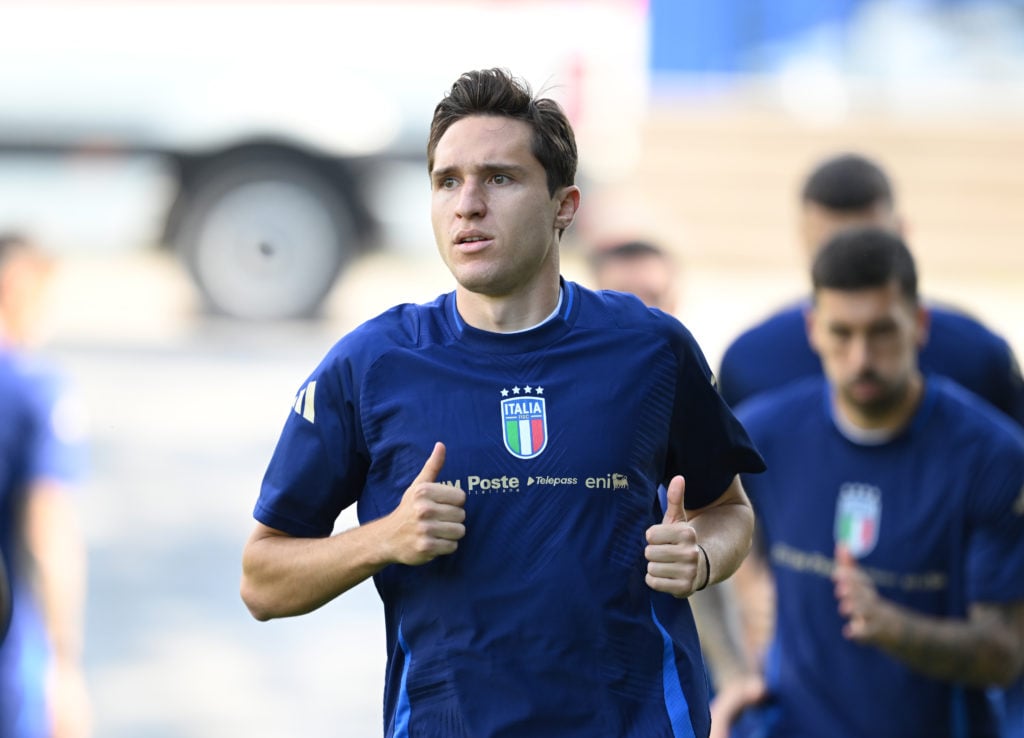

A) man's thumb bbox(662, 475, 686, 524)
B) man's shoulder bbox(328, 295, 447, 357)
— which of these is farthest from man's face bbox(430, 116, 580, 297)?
man's thumb bbox(662, 475, 686, 524)

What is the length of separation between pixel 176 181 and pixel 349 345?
392 inches

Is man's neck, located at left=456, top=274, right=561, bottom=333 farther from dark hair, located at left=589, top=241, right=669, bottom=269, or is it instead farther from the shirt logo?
dark hair, located at left=589, top=241, right=669, bottom=269

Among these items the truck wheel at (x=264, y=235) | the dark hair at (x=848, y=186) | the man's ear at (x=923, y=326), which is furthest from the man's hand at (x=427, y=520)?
the truck wheel at (x=264, y=235)

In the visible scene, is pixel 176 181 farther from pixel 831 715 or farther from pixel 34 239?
pixel 831 715

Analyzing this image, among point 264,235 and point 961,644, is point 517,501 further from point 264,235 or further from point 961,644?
point 264,235

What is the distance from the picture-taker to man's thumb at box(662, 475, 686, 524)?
10.7 feet

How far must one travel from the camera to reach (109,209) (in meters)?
12.7

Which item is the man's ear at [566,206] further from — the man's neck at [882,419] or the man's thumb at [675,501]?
the man's neck at [882,419]

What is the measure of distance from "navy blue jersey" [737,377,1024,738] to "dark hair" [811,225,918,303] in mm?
303

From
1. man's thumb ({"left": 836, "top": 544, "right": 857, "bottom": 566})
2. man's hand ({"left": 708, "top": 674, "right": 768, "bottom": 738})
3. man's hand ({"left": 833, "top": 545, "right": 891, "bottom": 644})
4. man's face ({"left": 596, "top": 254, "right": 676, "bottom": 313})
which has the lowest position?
man's hand ({"left": 708, "top": 674, "right": 768, "bottom": 738})

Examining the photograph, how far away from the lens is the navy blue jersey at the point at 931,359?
547cm

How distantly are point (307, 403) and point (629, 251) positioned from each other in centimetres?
350

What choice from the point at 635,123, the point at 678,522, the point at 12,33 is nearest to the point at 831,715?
the point at 678,522

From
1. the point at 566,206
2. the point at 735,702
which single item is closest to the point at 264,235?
the point at 735,702
